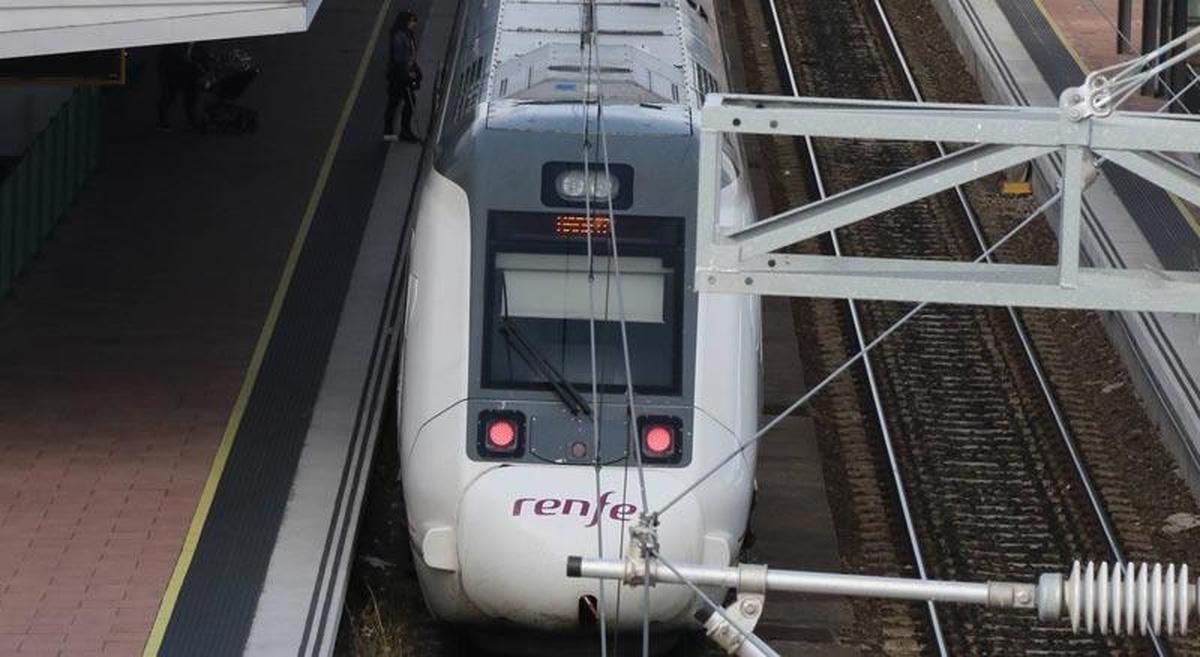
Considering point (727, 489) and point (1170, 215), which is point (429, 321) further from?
point (1170, 215)

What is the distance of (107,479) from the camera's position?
16172mm

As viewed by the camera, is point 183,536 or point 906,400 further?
point 906,400

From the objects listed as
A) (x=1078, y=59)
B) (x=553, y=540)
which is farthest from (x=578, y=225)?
(x=1078, y=59)

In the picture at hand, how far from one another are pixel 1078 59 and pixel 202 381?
14.0 metres

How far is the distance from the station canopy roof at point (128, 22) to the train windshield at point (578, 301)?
1990 millimetres

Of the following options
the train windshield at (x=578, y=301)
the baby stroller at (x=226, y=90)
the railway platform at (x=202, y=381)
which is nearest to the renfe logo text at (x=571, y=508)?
the train windshield at (x=578, y=301)

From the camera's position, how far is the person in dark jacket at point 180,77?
2433 cm

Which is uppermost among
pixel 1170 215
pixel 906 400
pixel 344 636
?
pixel 1170 215

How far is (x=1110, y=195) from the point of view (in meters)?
23.6

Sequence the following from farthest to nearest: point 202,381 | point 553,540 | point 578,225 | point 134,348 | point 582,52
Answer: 1. point 134,348
2. point 202,381
3. point 582,52
4. point 578,225
5. point 553,540

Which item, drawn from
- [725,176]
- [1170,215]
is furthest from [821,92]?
[725,176]

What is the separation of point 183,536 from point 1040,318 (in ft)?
28.4

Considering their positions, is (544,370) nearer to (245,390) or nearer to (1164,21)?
(245,390)

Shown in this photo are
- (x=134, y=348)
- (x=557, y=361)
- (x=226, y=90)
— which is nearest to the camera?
(x=557, y=361)
